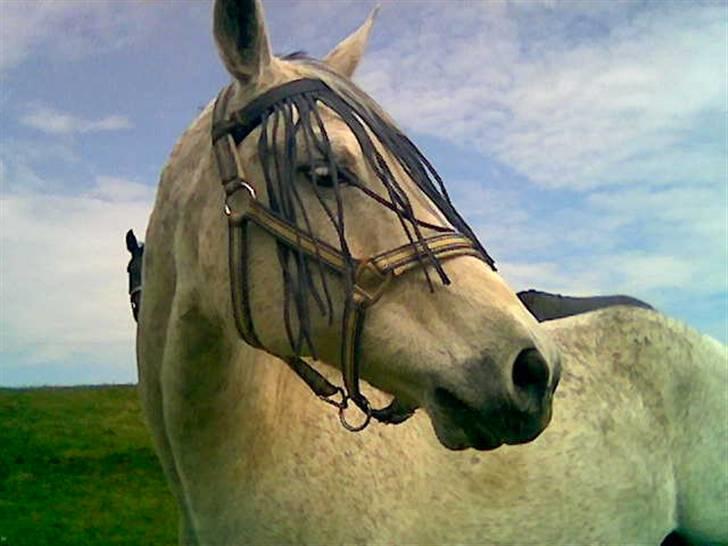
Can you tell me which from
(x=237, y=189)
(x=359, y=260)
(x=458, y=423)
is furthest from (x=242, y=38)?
(x=458, y=423)

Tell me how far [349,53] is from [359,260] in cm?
146

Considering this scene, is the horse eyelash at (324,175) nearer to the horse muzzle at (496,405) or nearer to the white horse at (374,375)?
the white horse at (374,375)

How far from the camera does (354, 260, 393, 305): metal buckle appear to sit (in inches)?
119

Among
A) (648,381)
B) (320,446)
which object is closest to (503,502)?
(320,446)

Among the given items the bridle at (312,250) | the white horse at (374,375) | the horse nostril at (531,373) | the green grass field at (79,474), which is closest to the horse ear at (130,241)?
the white horse at (374,375)

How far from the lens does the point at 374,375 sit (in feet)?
10.2

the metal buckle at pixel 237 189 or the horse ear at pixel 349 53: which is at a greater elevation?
the horse ear at pixel 349 53

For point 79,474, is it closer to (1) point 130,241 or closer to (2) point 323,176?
(1) point 130,241

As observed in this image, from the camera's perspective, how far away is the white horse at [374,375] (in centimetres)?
292

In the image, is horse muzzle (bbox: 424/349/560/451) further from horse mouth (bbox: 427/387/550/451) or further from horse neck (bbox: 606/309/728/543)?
horse neck (bbox: 606/309/728/543)

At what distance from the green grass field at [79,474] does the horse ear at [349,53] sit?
12.5 m

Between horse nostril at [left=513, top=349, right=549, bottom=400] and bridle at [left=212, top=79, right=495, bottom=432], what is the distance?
1.47 feet

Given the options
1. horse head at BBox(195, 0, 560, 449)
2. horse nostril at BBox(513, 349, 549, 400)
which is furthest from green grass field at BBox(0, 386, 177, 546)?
horse nostril at BBox(513, 349, 549, 400)

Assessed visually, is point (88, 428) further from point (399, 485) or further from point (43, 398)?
point (399, 485)
